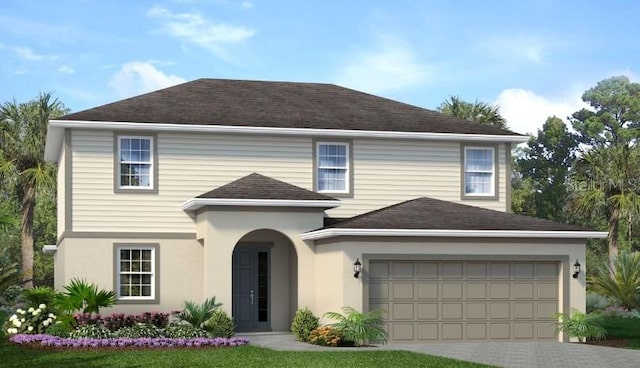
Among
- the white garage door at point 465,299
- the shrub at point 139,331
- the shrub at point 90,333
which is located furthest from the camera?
the white garage door at point 465,299

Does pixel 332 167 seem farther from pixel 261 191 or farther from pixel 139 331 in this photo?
pixel 139 331

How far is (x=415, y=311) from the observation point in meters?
25.7

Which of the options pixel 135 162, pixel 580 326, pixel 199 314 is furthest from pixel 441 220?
pixel 135 162

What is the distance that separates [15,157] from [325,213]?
2253 centimetres

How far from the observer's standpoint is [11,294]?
135ft

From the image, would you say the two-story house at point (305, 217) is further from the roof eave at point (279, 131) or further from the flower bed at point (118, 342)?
the flower bed at point (118, 342)

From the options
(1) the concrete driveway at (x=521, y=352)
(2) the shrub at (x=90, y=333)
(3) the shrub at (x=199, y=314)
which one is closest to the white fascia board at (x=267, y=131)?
(3) the shrub at (x=199, y=314)

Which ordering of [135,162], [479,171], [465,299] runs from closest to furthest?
[465,299]
[135,162]
[479,171]

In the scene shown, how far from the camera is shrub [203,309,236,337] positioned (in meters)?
25.5

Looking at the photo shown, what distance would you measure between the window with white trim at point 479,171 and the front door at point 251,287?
256 inches

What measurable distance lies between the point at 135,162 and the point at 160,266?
9.71ft

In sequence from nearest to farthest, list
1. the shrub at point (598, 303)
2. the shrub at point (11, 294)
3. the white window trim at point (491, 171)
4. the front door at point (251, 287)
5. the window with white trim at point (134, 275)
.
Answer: the window with white trim at point (134, 275) → the front door at point (251, 287) → the white window trim at point (491, 171) → the shrub at point (598, 303) → the shrub at point (11, 294)

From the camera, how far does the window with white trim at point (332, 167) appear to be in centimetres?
2967

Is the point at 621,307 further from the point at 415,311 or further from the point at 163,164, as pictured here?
the point at 163,164
